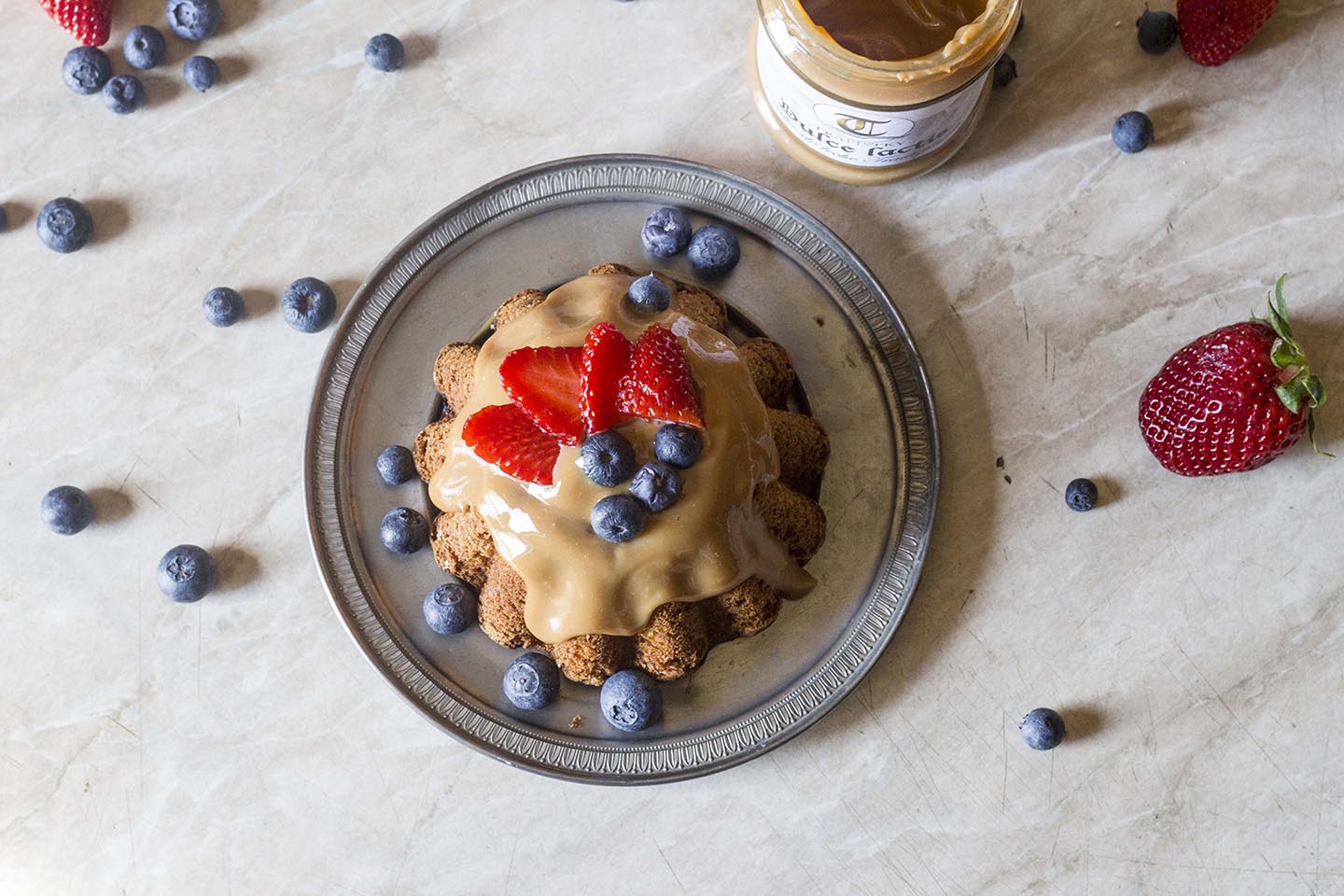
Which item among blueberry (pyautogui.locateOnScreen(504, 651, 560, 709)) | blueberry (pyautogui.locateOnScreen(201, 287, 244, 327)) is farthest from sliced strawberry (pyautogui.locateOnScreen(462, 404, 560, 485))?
blueberry (pyautogui.locateOnScreen(201, 287, 244, 327))

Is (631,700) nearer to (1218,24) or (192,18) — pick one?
(192,18)

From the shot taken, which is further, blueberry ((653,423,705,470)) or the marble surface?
the marble surface

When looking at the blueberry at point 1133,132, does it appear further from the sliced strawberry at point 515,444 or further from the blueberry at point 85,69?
the blueberry at point 85,69

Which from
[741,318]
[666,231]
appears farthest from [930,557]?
[666,231]

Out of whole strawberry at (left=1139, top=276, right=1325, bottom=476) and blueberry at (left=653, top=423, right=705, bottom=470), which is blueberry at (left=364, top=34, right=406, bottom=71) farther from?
whole strawberry at (left=1139, top=276, right=1325, bottom=476)

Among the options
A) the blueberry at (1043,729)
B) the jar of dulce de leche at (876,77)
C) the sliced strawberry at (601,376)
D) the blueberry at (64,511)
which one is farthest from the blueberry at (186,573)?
the blueberry at (1043,729)
